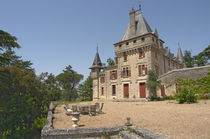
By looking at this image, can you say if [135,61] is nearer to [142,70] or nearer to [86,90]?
[142,70]

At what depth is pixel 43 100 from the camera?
12.9 metres

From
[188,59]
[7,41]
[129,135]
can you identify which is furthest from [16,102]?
[188,59]

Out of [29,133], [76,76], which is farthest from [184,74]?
[76,76]

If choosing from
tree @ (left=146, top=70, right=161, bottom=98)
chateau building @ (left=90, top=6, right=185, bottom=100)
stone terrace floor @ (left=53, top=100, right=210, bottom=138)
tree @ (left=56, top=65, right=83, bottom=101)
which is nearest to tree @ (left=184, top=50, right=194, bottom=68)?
chateau building @ (left=90, top=6, right=185, bottom=100)

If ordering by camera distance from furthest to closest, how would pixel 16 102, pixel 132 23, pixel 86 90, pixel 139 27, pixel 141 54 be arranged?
pixel 86 90 → pixel 132 23 → pixel 139 27 → pixel 141 54 → pixel 16 102

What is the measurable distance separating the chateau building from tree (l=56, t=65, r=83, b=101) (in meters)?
18.7

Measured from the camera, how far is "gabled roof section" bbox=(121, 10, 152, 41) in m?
23.4

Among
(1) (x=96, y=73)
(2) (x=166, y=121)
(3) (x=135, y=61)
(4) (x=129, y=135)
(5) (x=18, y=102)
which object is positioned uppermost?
(3) (x=135, y=61)

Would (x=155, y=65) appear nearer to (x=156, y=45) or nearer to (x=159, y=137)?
(x=156, y=45)

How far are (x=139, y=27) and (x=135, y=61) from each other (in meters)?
5.75

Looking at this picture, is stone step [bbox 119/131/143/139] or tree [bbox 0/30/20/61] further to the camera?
tree [bbox 0/30/20/61]

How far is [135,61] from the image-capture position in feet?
75.9

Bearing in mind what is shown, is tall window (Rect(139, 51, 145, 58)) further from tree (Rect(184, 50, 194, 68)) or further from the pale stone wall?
tree (Rect(184, 50, 194, 68))

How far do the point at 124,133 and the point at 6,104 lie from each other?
8322 millimetres
